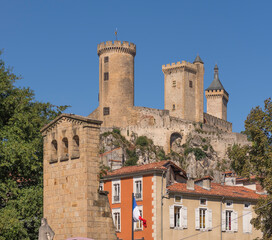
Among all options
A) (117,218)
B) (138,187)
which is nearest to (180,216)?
(138,187)

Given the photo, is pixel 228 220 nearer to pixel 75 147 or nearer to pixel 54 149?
pixel 54 149

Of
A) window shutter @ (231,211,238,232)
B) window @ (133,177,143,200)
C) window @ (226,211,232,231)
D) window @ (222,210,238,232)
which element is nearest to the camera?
window @ (133,177,143,200)

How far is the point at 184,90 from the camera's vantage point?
128 metres

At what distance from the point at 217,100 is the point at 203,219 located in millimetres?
106377

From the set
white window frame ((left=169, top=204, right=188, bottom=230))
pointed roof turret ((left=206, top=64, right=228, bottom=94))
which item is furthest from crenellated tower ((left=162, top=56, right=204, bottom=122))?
white window frame ((left=169, top=204, right=188, bottom=230))

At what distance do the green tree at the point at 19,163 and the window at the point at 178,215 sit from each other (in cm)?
1216

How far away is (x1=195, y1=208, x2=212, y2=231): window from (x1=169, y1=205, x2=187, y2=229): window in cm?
119

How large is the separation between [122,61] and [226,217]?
73.7 metres

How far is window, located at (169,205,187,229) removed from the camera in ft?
158

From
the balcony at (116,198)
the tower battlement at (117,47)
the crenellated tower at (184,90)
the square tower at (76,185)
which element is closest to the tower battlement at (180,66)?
the crenellated tower at (184,90)

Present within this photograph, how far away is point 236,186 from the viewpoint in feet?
192

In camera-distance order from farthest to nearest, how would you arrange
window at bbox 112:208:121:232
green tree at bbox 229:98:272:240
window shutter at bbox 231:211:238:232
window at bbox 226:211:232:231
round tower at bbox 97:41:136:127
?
1. round tower at bbox 97:41:136:127
2. window shutter at bbox 231:211:238:232
3. window at bbox 226:211:232:231
4. window at bbox 112:208:121:232
5. green tree at bbox 229:98:272:240

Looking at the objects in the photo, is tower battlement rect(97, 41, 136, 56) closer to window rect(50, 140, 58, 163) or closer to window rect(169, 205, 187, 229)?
window rect(169, 205, 187, 229)

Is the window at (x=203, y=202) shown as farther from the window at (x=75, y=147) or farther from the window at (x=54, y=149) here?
the window at (x=75, y=147)
